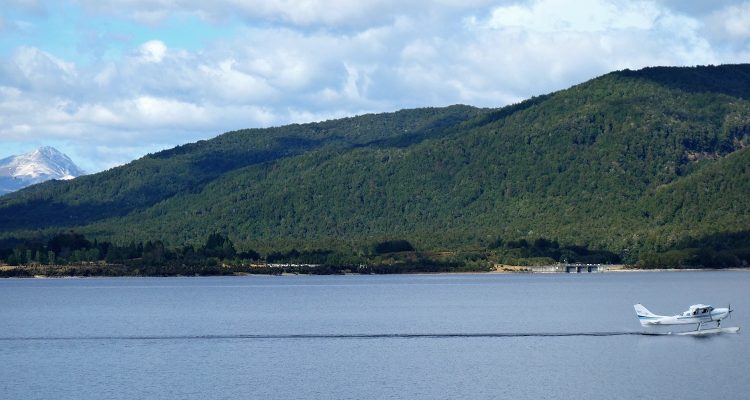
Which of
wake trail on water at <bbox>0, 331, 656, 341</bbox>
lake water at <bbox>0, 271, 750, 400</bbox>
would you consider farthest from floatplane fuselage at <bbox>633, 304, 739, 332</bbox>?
lake water at <bbox>0, 271, 750, 400</bbox>

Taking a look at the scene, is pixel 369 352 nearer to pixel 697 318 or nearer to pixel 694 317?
pixel 694 317

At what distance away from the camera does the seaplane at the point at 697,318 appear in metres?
107

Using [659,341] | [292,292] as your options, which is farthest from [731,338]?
[292,292]

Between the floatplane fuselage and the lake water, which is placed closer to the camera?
the lake water

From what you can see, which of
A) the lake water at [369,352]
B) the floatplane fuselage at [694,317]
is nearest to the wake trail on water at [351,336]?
the lake water at [369,352]

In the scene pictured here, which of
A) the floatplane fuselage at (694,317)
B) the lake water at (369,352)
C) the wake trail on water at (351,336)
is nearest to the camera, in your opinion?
the lake water at (369,352)

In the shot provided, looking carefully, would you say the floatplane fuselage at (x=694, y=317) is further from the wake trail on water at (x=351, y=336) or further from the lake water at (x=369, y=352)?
the lake water at (x=369, y=352)

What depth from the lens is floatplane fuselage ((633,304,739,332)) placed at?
351ft

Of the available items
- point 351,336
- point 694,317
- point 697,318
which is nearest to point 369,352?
point 351,336

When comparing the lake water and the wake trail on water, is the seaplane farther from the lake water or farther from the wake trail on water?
the lake water

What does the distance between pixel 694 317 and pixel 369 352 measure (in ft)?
96.9

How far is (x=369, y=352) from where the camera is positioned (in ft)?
320

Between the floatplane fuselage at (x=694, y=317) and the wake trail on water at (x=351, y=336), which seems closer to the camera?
the floatplane fuselage at (x=694, y=317)

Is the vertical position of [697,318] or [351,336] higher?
[697,318]
